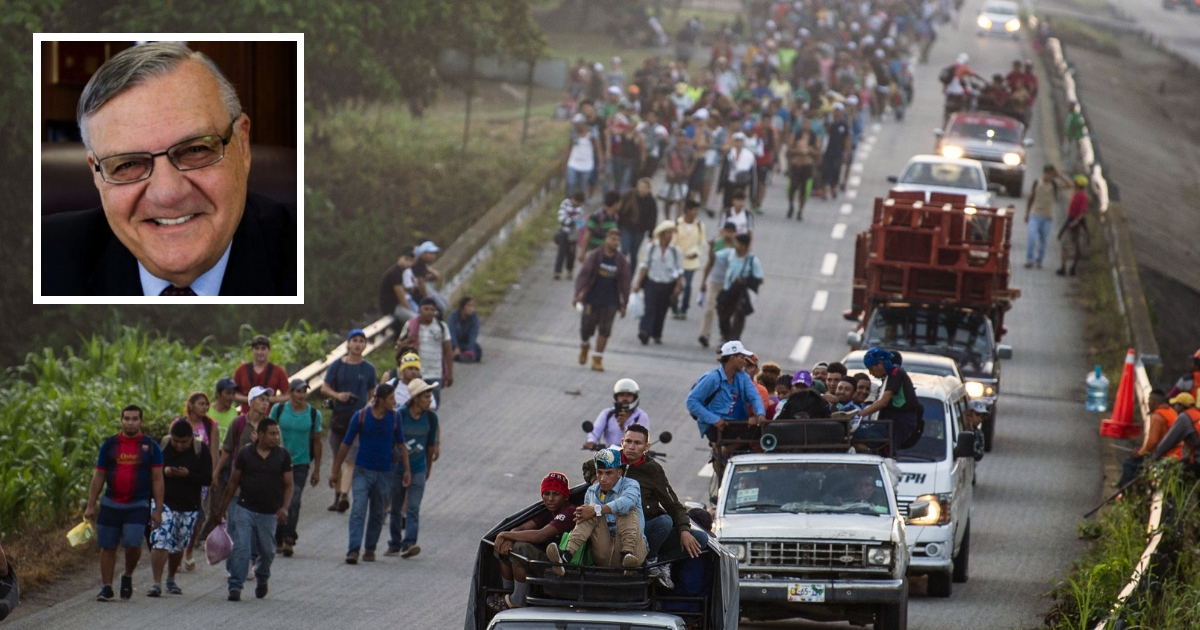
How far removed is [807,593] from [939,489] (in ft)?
8.75

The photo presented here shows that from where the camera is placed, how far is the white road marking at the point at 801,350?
26.4m

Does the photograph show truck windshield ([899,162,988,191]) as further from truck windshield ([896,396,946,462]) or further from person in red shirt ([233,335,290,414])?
person in red shirt ([233,335,290,414])

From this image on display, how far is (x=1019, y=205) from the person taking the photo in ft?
128

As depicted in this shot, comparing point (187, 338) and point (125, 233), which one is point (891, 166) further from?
point (125, 233)

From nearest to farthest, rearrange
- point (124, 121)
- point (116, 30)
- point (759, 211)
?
point (124, 121) → point (116, 30) → point (759, 211)

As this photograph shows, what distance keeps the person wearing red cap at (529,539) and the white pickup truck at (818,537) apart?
118 inches

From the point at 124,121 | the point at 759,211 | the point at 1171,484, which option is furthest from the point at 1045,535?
the point at 759,211

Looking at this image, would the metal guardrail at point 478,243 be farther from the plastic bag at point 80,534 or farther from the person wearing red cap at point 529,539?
the person wearing red cap at point 529,539

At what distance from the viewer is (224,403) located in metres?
16.9

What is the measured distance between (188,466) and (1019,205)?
26703 mm

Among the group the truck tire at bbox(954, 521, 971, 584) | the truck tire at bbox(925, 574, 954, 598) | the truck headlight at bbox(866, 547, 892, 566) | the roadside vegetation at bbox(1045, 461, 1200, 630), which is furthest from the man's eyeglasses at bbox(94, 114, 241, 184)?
the truck tire at bbox(954, 521, 971, 584)

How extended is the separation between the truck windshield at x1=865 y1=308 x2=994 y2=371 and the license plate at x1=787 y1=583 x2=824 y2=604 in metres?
8.39

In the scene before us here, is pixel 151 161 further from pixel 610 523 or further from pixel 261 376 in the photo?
pixel 610 523

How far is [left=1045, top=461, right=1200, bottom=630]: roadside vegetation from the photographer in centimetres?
1373
